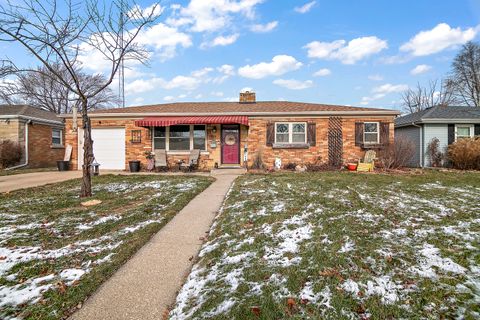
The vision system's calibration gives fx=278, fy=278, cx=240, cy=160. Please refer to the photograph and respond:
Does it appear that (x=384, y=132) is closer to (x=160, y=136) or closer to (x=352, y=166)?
(x=352, y=166)

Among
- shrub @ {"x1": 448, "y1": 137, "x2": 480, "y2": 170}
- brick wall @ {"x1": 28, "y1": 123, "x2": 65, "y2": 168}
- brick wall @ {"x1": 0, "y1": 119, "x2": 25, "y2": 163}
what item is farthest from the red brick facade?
brick wall @ {"x1": 0, "y1": 119, "x2": 25, "y2": 163}

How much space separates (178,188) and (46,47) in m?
5.06

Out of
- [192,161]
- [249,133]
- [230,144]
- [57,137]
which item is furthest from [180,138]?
[57,137]

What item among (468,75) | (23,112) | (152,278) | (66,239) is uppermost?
(468,75)

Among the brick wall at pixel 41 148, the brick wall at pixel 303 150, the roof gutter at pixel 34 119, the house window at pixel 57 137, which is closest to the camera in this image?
the brick wall at pixel 303 150

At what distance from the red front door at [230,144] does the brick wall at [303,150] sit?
64 cm

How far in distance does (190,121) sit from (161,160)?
240cm

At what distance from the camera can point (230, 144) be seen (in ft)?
45.3

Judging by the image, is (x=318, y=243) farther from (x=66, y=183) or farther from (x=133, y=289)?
(x=66, y=183)

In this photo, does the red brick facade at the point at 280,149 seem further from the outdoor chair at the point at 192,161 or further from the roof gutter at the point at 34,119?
the roof gutter at the point at 34,119

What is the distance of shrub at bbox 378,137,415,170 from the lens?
12.8 m

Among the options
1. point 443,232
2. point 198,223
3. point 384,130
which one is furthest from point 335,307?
point 384,130

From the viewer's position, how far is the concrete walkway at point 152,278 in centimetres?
249

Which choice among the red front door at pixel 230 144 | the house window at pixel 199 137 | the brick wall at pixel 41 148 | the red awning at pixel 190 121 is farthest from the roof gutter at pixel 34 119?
the red front door at pixel 230 144
